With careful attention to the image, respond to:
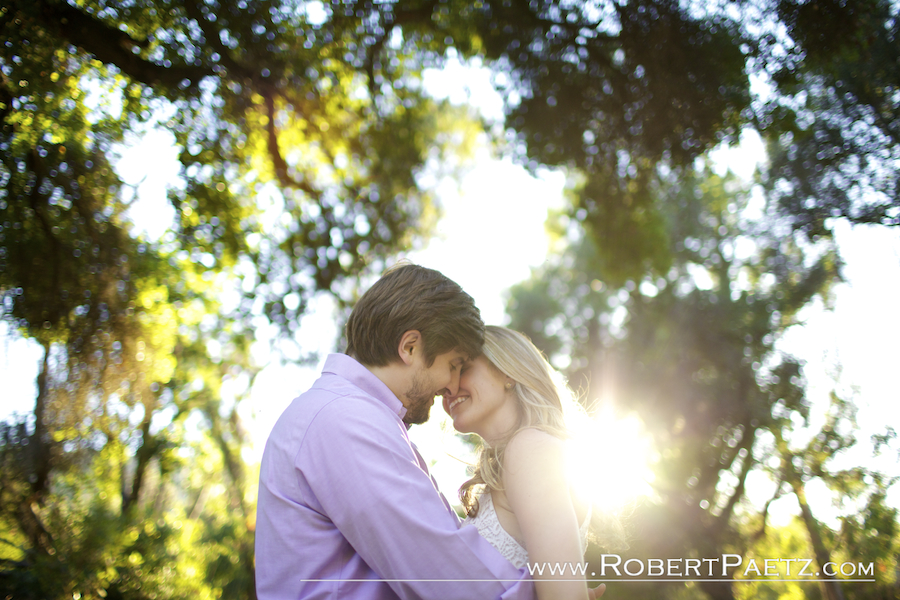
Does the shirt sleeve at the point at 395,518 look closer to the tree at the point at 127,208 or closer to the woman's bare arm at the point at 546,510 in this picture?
the woman's bare arm at the point at 546,510

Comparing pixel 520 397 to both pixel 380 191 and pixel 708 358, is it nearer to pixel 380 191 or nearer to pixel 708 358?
pixel 380 191

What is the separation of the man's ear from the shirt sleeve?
0.53 metres

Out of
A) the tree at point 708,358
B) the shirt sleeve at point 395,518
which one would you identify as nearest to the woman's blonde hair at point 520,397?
the shirt sleeve at point 395,518

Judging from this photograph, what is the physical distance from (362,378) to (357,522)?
0.71 m

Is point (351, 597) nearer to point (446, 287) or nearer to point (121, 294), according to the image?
point (446, 287)

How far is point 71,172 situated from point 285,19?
3055 mm

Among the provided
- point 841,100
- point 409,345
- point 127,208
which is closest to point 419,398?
point 409,345

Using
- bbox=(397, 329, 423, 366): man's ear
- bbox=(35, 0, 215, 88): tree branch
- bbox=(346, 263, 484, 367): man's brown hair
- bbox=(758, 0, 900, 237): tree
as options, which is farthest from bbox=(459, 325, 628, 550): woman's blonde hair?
bbox=(35, 0, 215, 88): tree branch

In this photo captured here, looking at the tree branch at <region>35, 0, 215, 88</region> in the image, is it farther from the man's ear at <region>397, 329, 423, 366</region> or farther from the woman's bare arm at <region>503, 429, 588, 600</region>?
the woman's bare arm at <region>503, 429, 588, 600</region>

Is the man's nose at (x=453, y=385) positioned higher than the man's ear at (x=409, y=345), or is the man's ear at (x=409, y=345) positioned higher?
the man's ear at (x=409, y=345)

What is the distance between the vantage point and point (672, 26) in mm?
5426

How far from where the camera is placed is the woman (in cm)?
221

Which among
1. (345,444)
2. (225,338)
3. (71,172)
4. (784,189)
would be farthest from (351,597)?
(225,338)

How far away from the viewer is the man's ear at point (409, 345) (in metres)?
2.50
